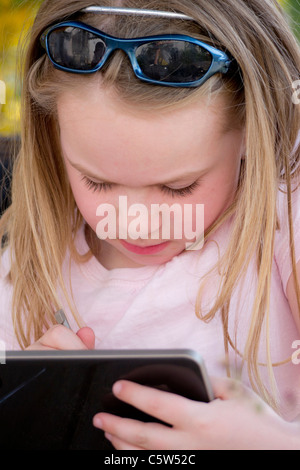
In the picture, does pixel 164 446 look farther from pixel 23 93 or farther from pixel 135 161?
pixel 23 93

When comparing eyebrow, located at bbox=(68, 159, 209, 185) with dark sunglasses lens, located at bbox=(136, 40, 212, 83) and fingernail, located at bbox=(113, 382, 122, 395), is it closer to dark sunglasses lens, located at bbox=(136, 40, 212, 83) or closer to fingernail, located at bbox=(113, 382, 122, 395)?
dark sunglasses lens, located at bbox=(136, 40, 212, 83)

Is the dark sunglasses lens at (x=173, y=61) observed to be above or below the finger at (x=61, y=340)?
above

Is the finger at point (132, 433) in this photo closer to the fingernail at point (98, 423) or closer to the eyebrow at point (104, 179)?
the fingernail at point (98, 423)

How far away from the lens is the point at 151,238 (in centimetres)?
99

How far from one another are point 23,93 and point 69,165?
168 millimetres

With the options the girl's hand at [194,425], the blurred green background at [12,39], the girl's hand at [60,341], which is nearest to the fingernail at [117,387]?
the girl's hand at [194,425]

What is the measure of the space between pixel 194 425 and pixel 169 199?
12.2 inches

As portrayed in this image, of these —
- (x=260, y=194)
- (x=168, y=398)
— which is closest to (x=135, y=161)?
(x=260, y=194)

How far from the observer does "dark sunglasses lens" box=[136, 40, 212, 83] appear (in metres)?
0.84

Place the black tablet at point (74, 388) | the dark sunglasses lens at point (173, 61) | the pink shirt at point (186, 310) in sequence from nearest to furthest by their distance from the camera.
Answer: the black tablet at point (74, 388) → the dark sunglasses lens at point (173, 61) → the pink shirt at point (186, 310)

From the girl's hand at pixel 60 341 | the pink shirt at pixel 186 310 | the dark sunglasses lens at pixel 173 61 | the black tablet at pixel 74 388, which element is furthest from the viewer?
the pink shirt at pixel 186 310

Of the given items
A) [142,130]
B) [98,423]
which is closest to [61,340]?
[98,423]

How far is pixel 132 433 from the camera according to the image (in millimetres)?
787

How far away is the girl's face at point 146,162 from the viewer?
34.4 inches
